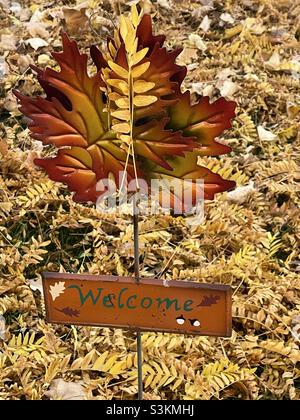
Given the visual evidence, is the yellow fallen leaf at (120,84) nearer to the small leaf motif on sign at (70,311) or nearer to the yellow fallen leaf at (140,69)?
the yellow fallen leaf at (140,69)

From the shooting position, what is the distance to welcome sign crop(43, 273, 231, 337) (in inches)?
43.3

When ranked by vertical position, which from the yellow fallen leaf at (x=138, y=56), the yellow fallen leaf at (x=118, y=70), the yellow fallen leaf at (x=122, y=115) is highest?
the yellow fallen leaf at (x=138, y=56)

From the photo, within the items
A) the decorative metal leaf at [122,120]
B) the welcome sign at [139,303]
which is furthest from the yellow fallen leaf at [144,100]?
the welcome sign at [139,303]

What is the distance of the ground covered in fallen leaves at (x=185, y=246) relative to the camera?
145 cm

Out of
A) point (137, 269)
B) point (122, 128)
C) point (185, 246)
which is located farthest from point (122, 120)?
point (185, 246)

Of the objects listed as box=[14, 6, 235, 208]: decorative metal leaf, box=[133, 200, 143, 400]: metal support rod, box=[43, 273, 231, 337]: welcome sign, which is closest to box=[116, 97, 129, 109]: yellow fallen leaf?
box=[14, 6, 235, 208]: decorative metal leaf

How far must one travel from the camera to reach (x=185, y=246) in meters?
1.77

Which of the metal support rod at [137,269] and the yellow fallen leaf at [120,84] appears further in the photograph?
the metal support rod at [137,269]

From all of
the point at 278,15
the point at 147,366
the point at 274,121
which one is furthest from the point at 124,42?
the point at 278,15

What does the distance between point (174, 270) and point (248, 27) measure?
54.6 inches

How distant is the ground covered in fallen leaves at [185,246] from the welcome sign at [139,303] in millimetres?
326

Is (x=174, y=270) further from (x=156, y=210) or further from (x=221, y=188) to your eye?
(x=221, y=188)

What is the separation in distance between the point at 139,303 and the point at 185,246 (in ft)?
2.14

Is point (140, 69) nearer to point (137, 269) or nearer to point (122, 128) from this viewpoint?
point (122, 128)
